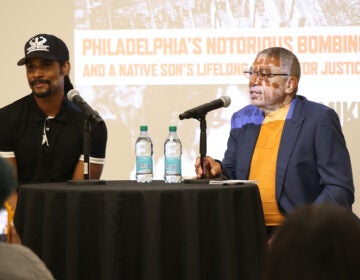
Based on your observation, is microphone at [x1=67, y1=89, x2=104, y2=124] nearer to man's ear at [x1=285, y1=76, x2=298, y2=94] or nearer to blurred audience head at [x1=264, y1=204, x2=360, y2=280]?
man's ear at [x1=285, y1=76, x2=298, y2=94]

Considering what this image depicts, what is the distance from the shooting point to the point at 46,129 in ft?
12.8

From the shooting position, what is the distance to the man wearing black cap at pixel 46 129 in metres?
3.86

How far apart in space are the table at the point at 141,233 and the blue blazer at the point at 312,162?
594mm

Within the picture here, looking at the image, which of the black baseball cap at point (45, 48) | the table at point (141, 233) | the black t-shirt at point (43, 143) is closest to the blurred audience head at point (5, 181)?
the table at point (141, 233)

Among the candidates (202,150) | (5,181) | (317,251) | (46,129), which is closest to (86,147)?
(202,150)

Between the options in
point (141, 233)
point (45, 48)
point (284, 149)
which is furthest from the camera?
point (45, 48)

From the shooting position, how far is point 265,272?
3.71 feet

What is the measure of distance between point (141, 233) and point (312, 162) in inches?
40.2

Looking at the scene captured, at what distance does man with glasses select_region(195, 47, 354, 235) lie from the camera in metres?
3.54

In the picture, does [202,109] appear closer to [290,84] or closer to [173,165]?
[173,165]

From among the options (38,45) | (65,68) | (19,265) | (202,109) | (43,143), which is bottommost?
(19,265)

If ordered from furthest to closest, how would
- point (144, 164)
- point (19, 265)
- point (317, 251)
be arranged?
point (144, 164), point (19, 265), point (317, 251)

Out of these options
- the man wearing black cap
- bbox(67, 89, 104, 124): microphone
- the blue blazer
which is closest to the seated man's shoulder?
bbox(67, 89, 104, 124): microphone

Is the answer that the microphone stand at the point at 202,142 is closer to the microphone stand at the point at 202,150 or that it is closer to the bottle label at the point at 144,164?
the microphone stand at the point at 202,150
